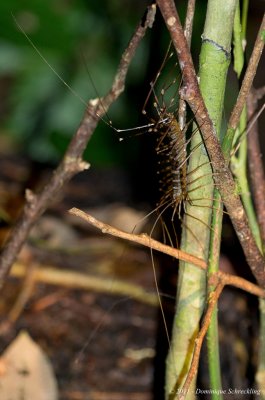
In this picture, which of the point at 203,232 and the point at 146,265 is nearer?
the point at 203,232

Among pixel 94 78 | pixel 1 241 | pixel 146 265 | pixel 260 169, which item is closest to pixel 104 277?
pixel 146 265

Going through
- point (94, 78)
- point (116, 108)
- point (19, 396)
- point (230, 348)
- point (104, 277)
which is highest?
point (94, 78)

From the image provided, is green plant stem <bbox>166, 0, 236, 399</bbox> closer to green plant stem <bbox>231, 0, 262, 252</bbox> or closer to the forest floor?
green plant stem <bbox>231, 0, 262, 252</bbox>

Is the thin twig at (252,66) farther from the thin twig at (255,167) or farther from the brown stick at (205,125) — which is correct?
the thin twig at (255,167)

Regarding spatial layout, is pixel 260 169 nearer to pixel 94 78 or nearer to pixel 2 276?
pixel 2 276

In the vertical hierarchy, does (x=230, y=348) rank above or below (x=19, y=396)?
above

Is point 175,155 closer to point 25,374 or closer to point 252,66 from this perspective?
point 252,66

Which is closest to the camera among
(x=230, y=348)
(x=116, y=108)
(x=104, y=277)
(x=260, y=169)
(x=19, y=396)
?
(x=260, y=169)
